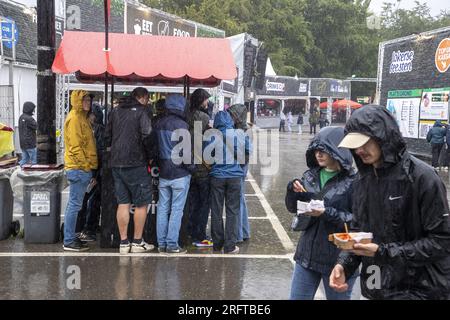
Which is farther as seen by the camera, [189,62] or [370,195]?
[189,62]

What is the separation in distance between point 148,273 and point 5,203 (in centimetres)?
236

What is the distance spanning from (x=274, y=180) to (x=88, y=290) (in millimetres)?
8056

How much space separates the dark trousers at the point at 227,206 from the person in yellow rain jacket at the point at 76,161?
1550mm

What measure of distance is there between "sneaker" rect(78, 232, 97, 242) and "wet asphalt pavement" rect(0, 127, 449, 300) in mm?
214

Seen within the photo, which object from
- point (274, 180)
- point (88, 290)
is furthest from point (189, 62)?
point (274, 180)

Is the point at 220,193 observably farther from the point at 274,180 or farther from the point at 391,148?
the point at 274,180

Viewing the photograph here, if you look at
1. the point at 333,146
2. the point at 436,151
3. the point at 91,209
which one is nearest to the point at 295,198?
the point at 333,146

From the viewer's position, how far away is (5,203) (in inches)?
256

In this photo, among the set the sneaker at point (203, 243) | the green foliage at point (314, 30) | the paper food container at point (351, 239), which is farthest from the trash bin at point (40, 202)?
the green foliage at point (314, 30)

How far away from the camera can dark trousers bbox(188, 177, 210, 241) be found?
6574 millimetres

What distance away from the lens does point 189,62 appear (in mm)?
6465

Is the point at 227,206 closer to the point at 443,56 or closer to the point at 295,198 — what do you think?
the point at 295,198

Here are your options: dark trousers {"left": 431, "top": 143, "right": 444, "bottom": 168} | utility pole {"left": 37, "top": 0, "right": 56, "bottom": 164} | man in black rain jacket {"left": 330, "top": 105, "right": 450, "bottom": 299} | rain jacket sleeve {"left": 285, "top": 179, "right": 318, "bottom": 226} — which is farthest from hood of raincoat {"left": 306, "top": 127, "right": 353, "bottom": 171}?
dark trousers {"left": 431, "top": 143, "right": 444, "bottom": 168}

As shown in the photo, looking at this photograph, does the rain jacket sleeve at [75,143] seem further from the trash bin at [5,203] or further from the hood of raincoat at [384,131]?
the hood of raincoat at [384,131]
